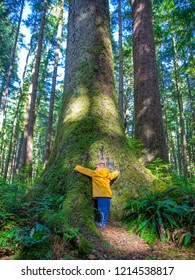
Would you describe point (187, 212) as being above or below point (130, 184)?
below

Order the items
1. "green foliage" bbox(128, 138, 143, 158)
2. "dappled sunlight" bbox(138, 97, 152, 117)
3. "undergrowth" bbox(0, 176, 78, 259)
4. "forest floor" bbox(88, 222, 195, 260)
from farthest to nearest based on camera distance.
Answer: "dappled sunlight" bbox(138, 97, 152, 117)
"green foliage" bbox(128, 138, 143, 158)
"forest floor" bbox(88, 222, 195, 260)
"undergrowth" bbox(0, 176, 78, 259)

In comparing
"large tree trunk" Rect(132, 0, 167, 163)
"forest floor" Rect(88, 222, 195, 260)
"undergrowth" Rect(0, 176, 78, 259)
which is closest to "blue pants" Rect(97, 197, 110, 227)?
"forest floor" Rect(88, 222, 195, 260)

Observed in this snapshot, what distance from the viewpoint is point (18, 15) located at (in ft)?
67.1

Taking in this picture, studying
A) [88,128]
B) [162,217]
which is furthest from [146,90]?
[162,217]

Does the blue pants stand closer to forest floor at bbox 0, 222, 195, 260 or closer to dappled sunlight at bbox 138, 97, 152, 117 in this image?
forest floor at bbox 0, 222, 195, 260

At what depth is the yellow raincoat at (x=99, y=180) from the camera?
4.00 meters

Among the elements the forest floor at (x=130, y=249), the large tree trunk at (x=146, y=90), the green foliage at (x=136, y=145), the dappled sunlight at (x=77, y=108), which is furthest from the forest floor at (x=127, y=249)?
the large tree trunk at (x=146, y=90)

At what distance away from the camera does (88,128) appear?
15.6ft

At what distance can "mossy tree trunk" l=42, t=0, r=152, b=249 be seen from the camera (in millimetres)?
4090

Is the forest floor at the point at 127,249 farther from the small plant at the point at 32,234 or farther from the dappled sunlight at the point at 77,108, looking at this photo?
the dappled sunlight at the point at 77,108

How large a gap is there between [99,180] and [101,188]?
0.49 feet

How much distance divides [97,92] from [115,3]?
1568 centimetres
